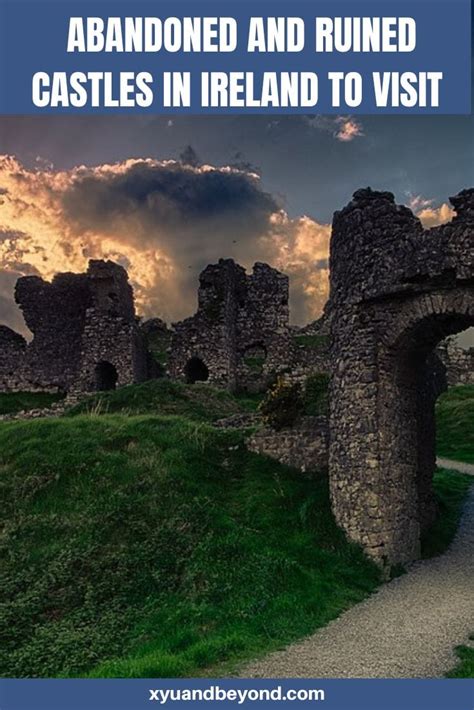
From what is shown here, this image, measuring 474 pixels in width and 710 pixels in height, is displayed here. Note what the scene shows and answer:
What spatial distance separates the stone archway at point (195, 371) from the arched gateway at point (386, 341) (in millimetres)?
20740

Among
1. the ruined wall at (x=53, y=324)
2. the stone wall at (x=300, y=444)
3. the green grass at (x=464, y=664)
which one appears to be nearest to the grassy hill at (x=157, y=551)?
the stone wall at (x=300, y=444)

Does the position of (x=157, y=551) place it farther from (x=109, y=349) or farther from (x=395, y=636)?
(x=109, y=349)

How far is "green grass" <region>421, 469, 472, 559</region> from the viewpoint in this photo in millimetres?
17703

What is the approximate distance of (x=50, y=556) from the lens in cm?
1494

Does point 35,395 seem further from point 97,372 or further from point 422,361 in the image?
point 422,361

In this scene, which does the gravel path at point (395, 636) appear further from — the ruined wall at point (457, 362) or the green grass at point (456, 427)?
the ruined wall at point (457, 362)

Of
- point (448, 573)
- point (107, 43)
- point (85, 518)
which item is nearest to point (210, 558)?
point (85, 518)

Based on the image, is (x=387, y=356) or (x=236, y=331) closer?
(x=387, y=356)

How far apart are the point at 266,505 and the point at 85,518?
4.43m

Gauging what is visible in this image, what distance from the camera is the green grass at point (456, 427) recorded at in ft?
112

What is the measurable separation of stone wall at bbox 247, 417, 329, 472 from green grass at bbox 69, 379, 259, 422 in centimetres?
642

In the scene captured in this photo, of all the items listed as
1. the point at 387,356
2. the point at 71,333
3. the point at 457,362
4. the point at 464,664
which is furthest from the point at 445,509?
the point at 457,362

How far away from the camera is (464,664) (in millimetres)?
9828

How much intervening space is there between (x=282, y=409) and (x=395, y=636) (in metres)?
9.13
